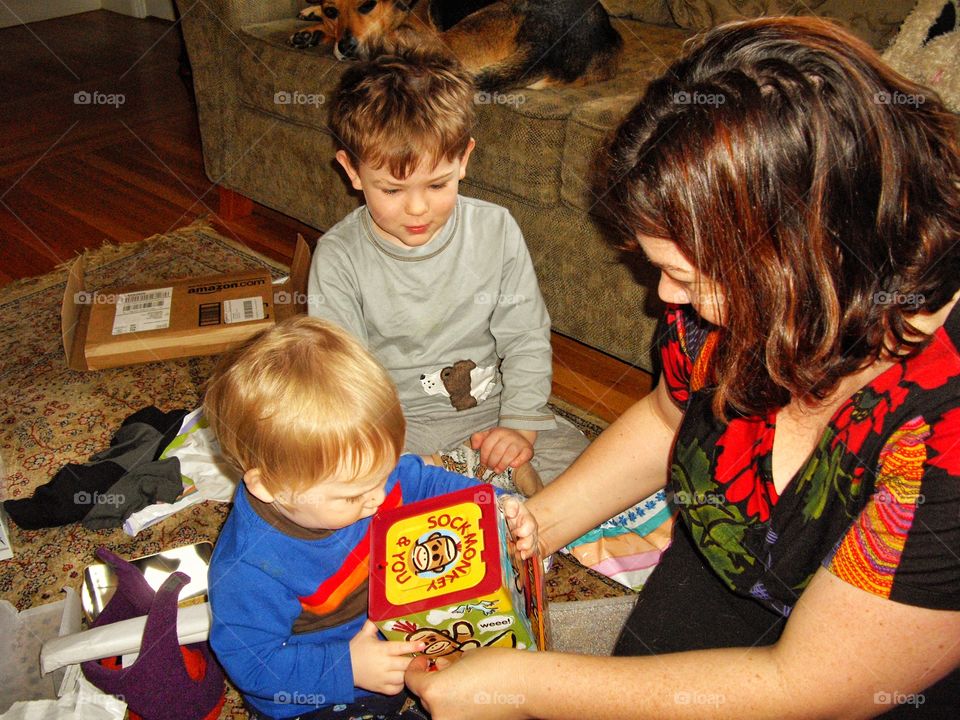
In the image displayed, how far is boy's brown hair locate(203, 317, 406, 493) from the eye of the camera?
2.42 feet

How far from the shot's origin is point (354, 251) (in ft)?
3.93

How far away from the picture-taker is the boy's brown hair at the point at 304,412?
74 centimetres

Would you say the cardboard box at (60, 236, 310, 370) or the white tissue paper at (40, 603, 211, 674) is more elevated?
the white tissue paper at (40, 603, 211, 674)

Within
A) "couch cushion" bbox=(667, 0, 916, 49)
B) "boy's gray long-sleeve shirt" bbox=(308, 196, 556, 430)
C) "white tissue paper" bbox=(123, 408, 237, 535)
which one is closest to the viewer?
"boy's gray long-sleeve shirt" bbox=(308, 196, 556, 430)

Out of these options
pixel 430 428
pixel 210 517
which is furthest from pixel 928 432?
pixel 210 517

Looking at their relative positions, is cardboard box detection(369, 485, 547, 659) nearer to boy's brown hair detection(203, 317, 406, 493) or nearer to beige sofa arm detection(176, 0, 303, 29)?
boy's brown hair detection(203, 317, 406, 493)

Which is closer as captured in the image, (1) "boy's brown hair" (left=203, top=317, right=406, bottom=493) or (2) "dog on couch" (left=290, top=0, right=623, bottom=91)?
(1) "boy's brown hair" (left=203, top=317, right=406, bottom=493)

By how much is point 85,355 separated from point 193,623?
0.98 metres

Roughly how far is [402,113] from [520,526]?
1.92ft

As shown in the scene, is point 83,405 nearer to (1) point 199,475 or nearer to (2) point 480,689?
(1) point 199,475

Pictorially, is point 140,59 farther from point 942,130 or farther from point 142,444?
point 942,130

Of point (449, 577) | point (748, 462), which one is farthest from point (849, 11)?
point (449, 577)

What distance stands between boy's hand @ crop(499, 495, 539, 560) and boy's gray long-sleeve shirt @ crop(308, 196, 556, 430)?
362mm

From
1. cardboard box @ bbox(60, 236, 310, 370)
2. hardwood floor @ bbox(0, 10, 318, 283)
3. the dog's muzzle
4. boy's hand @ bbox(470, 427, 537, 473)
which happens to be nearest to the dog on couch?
the dog's muzzle
